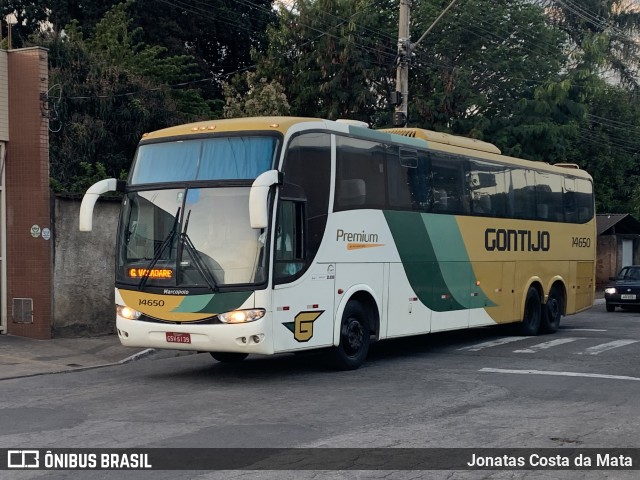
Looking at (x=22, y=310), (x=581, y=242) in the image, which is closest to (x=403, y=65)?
(x=581, y=242)

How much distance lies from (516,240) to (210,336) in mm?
8762

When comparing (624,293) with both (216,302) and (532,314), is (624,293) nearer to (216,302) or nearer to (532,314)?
(532,314)

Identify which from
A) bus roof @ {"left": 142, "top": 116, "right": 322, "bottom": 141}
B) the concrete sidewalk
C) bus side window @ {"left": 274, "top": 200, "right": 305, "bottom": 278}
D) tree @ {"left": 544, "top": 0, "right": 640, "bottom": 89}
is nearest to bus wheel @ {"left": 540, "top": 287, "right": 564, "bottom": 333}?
the concrete sidewalk

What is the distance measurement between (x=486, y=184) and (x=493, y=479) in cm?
1103

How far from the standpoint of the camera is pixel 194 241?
470 inches

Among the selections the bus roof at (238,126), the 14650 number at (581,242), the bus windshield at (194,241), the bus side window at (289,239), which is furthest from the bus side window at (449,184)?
the 14650 number at (581,242)

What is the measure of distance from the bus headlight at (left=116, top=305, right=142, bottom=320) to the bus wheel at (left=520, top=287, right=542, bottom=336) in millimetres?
9602

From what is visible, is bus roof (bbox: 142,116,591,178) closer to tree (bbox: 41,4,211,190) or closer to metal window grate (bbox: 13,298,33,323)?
metal window grate (bbox: 13,298,33,323)

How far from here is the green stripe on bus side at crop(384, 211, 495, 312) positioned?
48.9 feet

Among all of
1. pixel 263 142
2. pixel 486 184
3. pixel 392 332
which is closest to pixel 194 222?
pixel 263 142

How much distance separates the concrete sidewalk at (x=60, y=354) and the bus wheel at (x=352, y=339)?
3.85 m

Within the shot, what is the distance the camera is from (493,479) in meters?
7.07

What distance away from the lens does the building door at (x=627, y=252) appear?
42150mm

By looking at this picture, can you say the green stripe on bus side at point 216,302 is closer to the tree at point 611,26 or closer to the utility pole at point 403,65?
the utility pole at point 403,65
